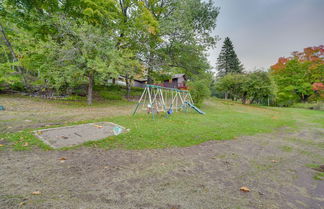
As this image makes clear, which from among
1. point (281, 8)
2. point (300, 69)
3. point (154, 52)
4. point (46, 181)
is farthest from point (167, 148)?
point (300, 69)

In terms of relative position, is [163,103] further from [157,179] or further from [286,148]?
[157,179]

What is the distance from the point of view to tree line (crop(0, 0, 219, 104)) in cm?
973

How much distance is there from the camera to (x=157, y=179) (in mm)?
2461

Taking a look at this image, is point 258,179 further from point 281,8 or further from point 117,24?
point 281,8

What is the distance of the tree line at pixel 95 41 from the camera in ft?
31.9

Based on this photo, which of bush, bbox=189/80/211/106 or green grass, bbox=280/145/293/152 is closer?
green grass, bbox=280/145/293/152

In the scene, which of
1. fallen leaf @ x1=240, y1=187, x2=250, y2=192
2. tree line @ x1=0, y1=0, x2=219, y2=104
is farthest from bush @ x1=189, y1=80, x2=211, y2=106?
fallen leaf @ x1=240, y1=187, x2=250, y2=192

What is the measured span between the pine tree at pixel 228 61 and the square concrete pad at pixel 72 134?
34633mm

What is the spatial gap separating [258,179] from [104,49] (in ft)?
35.6

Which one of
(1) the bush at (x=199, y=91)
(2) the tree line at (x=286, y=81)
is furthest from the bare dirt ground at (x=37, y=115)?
(2) the tree line at (x=286, y=81)

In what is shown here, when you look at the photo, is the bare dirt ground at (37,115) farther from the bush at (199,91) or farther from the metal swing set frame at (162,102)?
the bush at (199,91)

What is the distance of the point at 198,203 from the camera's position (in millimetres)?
1922

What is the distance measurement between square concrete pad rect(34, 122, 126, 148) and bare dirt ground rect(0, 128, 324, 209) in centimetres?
60

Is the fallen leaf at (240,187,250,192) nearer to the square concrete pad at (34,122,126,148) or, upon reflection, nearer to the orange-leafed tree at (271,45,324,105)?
the square concrete pad at (34,122,126,148)
